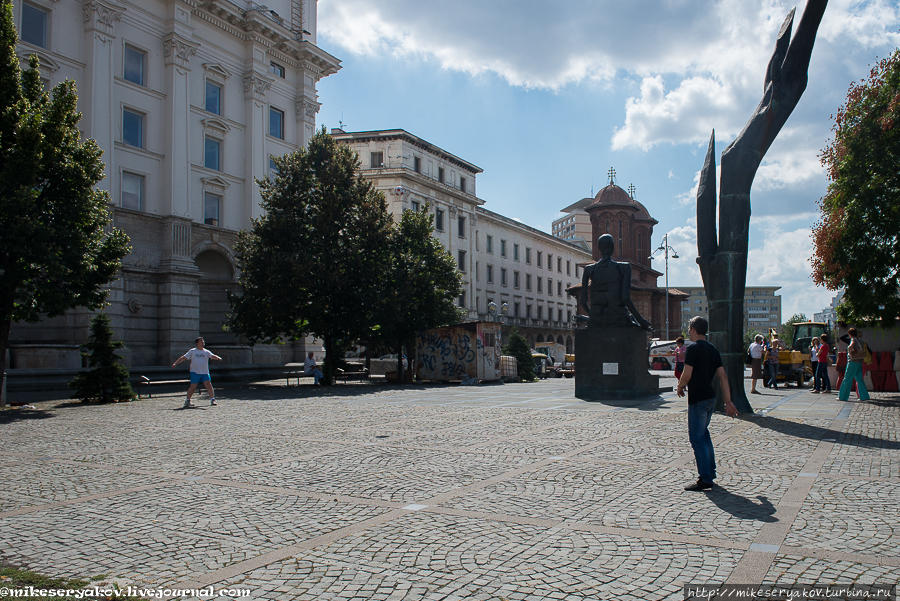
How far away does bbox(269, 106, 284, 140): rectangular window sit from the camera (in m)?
37.8

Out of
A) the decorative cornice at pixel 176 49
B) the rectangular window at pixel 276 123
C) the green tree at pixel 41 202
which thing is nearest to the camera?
the green tree at pixel 41 202

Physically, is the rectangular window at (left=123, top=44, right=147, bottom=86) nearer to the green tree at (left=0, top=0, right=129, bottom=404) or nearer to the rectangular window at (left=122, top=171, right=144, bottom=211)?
the rectangular window at (left=122, top=171, right=144, bottom=211)

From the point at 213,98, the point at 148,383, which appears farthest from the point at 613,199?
the point at 148,383

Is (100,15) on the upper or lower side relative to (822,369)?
upper

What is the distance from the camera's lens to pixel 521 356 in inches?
1270

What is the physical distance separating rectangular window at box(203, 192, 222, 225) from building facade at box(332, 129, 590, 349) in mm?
15053

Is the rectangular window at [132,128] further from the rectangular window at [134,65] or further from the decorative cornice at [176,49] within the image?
the decorative cornice at [176,49]

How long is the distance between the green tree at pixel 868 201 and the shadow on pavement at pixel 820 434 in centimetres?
836

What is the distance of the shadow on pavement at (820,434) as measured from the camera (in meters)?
9.11

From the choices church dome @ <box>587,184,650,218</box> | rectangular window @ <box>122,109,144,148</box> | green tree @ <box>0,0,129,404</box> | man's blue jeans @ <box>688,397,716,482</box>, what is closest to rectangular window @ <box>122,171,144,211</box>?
rectangular window @ <box>122,109,144,148</box>

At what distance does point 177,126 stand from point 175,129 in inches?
→ 8.4

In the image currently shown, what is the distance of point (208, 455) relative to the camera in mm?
8625

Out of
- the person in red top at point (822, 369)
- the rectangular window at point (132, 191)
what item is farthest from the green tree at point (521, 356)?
the rectangular window at point (132, 191)

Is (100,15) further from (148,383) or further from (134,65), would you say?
(148,383)
